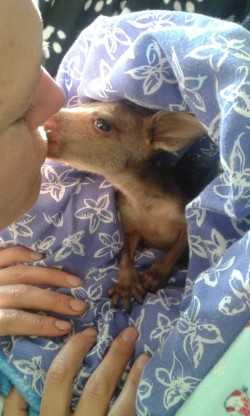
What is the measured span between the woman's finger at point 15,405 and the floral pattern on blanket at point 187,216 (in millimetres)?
35

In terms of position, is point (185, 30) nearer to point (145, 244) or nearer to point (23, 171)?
point (23, 171)

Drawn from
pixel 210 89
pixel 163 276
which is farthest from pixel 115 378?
pixel 210 89

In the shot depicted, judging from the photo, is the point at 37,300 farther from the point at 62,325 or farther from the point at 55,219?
the point at 55,219

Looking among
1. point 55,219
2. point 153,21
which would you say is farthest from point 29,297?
point 153,21

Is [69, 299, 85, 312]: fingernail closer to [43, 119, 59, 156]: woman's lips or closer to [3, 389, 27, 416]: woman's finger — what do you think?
[3, 389, 27, 416]: woman's finger

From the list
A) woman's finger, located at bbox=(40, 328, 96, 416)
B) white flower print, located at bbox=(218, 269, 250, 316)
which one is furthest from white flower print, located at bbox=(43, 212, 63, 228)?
white flower print, located at bbox=(218, 269, 250, 316)

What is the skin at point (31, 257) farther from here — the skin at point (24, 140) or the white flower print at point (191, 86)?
the white flower print at point (191, 86)

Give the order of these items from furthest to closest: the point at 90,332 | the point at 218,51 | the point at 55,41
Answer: the point at 55,41 < the point at 90,332 < the point at 218,51

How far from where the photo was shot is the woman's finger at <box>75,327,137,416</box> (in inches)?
47.2

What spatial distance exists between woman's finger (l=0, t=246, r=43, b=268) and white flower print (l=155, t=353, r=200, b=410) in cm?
60

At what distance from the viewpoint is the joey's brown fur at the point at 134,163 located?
4.79 ft

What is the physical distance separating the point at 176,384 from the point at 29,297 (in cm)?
55

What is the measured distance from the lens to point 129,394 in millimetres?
1170

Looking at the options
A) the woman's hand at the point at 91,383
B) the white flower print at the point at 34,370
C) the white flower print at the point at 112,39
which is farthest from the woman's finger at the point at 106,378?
the white flower print at the point at 112,39
